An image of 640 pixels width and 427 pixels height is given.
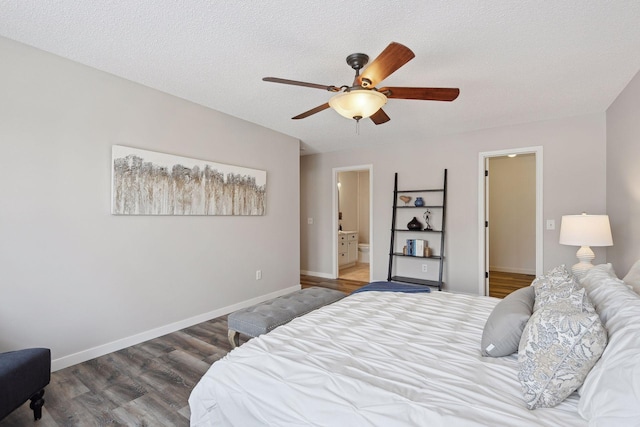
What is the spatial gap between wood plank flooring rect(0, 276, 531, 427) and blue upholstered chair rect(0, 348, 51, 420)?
19 cm

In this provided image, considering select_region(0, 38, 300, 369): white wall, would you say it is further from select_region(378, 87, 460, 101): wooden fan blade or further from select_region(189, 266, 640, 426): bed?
select_region(378, 87, 460, 101): wooden fan blade

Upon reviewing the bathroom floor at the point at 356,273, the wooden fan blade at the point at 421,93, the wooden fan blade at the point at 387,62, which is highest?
the wooden fan blade at the point at 387,62

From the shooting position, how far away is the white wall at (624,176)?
260 centimetres

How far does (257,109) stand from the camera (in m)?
3.48

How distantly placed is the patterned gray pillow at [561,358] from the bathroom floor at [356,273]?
445 centimetres

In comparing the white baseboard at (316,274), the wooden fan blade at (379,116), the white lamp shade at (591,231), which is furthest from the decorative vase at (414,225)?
the wooden fan blade at (379,116)

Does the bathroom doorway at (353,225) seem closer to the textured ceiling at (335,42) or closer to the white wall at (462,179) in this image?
the white wall at (462,179)

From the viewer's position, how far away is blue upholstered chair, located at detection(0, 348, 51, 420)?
156cm

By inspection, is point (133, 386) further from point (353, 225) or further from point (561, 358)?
point (353, 225)

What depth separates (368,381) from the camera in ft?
3.89

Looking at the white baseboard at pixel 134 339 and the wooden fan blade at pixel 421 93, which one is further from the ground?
the wooden fan blade at pixel 421 93

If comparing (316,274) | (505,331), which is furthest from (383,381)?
(316,274)

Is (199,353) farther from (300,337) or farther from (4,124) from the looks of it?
(4,124)

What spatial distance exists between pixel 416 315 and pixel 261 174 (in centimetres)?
284
